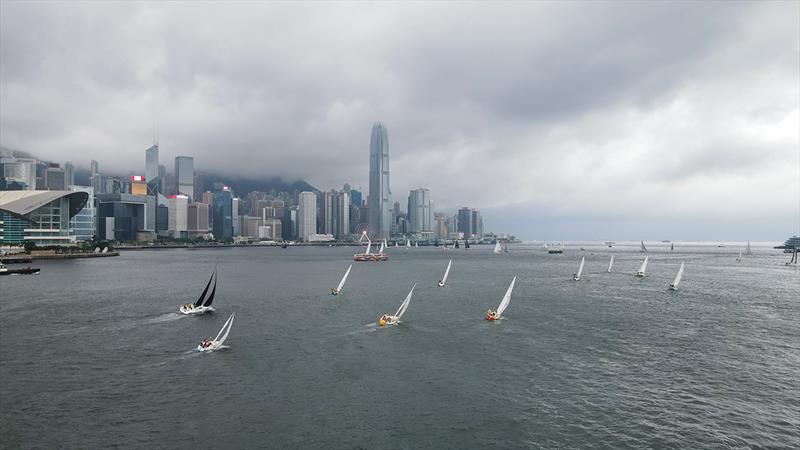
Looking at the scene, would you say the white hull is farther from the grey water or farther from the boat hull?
the grey water

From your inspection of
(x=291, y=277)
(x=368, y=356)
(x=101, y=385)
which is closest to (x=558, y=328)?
(x=368, y=356)

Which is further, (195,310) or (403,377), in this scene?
(195,310)

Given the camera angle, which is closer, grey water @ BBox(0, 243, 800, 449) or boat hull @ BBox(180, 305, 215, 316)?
grey water @ BBox(0, 243, 800, 449)

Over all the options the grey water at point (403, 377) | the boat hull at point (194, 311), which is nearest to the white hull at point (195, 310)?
the boat hull at point (194, 311)

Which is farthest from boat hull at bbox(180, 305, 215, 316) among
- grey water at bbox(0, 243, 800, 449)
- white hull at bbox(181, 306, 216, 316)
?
grey water at bbox(0, 243, 800, 449)

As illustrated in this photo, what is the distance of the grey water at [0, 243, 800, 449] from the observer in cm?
3206

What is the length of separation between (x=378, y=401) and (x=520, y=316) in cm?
4229

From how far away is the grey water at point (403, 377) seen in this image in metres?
32.1

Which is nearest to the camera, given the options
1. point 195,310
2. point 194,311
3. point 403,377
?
point 403,377

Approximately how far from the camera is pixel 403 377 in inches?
1713

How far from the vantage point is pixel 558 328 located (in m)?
65.1

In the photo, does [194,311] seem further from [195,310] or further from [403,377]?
[403,377]

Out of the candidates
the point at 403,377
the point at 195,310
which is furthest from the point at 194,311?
the point at 403,377

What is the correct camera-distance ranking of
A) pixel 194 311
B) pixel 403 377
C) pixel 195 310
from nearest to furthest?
1. pixel 403 377
2. pixel 194 311
3. pixel 195 310
